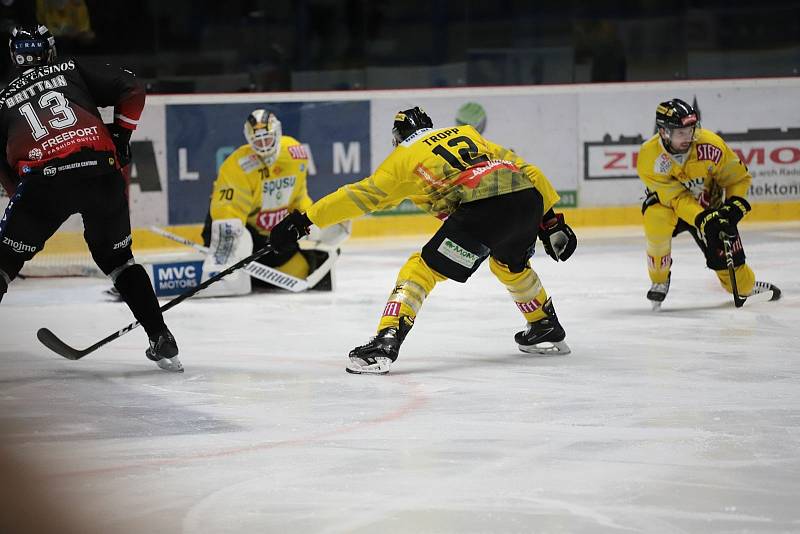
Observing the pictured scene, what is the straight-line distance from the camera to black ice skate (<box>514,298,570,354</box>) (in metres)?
4.80

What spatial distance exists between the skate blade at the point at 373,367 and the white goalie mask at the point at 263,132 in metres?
2.34

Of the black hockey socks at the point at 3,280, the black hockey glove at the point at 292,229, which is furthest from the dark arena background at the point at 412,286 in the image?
the black hockey glove at the point at 292,229

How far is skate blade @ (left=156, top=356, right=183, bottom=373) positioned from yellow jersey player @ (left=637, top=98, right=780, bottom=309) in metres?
2.25

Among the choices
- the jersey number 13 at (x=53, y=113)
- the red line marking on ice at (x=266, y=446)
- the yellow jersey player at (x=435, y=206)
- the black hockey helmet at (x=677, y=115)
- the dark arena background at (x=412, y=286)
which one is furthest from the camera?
the black hockey helmet at (x=677, y=115)

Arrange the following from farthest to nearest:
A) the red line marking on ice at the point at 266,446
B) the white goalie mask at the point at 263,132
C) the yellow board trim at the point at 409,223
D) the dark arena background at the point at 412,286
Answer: the yellow board trim at the point at 409,223, the white goalie mask at the point at 263,132, the red line marking on ice at the point at 266,446, the dark arena background at the point at 412,286

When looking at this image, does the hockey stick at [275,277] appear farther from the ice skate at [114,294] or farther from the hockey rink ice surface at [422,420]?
the ice skate at [114,294]

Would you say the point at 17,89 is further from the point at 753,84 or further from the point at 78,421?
the point at 753,84

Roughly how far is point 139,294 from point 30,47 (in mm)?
839

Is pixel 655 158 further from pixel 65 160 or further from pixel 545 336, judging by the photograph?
pixel 65 160

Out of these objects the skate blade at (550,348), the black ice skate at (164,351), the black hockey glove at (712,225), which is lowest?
the skate blade at (550,348)

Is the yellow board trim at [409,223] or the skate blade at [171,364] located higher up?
the skate blade at [171,364]

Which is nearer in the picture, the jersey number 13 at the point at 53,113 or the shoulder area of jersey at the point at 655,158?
the jersey number 13 at the point at 53,113

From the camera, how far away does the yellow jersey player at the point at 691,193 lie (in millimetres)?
5785

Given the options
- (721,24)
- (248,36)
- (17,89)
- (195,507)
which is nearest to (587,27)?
(721,24)
